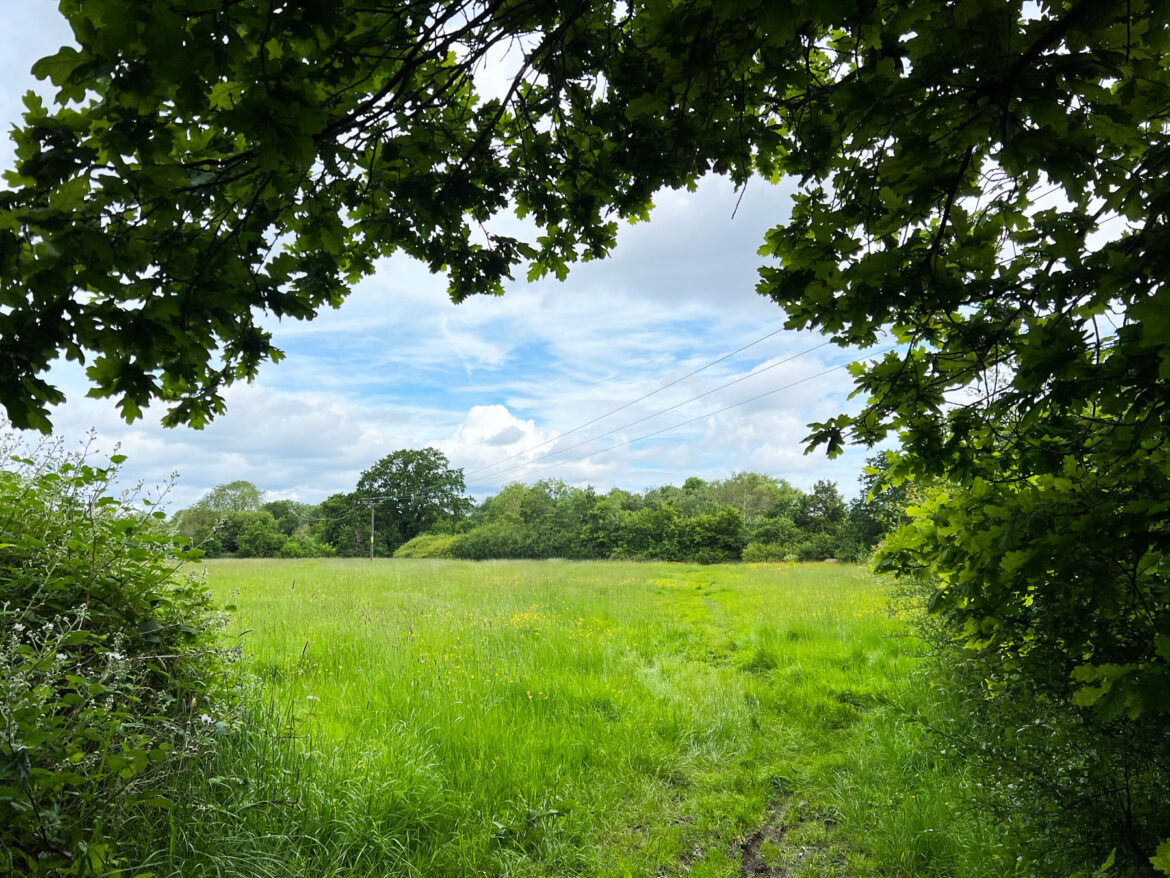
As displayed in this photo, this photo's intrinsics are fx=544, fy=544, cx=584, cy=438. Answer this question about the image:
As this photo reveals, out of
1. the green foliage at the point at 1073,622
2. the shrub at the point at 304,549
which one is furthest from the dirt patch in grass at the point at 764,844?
the shrub at the point at 304,549

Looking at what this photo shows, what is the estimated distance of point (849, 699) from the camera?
6.20 metres

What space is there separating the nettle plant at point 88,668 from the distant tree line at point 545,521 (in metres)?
33.0

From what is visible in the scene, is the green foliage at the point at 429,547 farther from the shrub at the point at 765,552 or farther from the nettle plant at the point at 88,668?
the nettle plant at the point at 88,668

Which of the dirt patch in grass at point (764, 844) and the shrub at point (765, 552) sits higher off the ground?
the dirt patch in grass at point (764, 844)

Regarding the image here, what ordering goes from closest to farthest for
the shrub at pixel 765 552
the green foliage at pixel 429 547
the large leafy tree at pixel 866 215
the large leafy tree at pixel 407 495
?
the large leafy tree at pixel 866 215 < the shrub at pixel 765 552 < the green foliage at pixel 429 547 < the large leafy tree at pixel 407 495

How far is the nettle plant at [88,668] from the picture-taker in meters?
2.04

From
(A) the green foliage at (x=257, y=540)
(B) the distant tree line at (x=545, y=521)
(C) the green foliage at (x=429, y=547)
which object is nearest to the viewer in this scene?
(B) the distant tree line at (x=545, y=521)

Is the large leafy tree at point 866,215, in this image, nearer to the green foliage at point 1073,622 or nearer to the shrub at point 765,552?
the green foliage at point 1073,622

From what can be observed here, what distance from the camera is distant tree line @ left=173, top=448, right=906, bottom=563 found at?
46.9 m

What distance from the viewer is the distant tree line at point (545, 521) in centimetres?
4691

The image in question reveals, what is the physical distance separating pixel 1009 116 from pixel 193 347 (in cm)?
315

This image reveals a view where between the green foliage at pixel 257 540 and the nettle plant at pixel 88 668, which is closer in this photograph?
the nettle plant at pixel 88 668

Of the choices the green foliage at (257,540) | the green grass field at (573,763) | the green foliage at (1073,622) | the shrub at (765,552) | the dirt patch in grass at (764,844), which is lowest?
the shrub at (765,552)

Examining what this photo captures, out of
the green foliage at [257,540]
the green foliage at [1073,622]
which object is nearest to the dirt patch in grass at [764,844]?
the green foliage at [1073,622]
